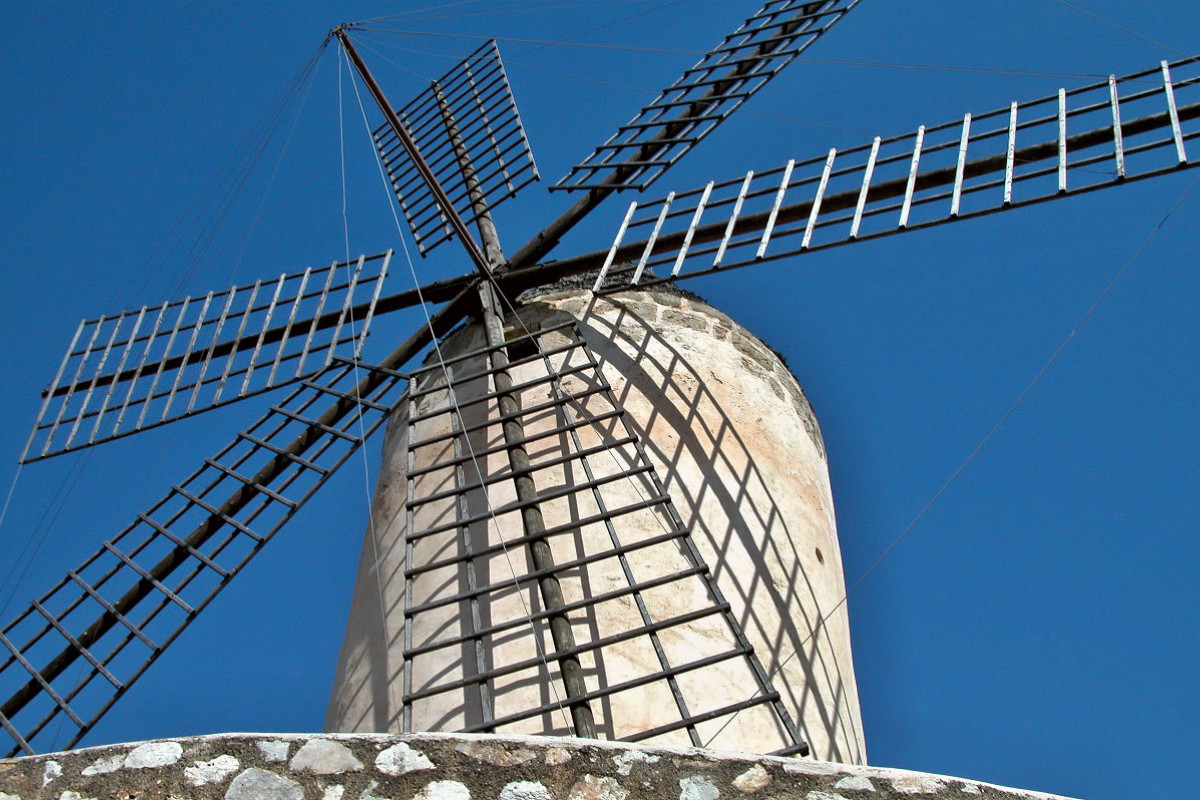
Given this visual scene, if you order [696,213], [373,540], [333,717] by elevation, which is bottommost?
[333,717]

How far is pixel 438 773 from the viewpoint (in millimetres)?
2273

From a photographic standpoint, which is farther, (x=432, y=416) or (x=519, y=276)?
(x=519, y=276)

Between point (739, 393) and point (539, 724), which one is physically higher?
point (739, 393)

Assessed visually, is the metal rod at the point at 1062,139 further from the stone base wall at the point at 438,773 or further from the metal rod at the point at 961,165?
the stone base wall at the point at 438,773

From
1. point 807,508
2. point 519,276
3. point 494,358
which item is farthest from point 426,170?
point 807,508

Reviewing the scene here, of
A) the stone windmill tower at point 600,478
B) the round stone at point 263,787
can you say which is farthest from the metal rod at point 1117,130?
the round stone at point 263,787

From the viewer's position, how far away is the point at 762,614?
4.13 metres

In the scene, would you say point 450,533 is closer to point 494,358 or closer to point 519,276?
point 494,358

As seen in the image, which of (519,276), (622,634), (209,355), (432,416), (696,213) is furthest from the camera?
(209,355)

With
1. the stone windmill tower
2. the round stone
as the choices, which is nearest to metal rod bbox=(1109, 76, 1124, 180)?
the stone windmill tower

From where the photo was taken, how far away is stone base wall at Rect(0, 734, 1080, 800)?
7.29ft

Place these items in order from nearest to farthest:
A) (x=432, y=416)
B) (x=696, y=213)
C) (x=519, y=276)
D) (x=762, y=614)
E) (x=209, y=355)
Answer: (x=762, y=614), (x=432, y=416), (x=696, y=213), (x=519, y=276), (x=209, y=355)

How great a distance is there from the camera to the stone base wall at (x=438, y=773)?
87.4 inches

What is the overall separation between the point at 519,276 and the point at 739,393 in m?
1.07
